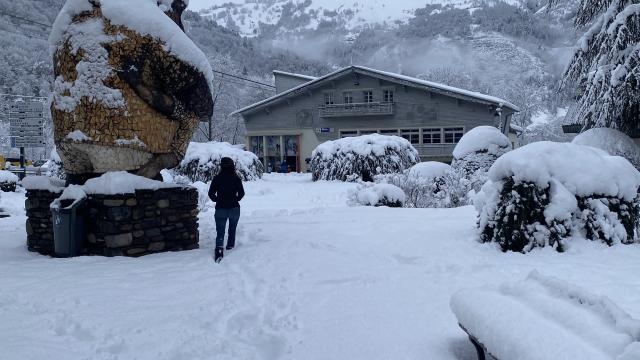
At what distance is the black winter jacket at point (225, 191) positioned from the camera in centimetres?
→ 699

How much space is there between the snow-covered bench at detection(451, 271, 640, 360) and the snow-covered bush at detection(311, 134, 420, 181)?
53.4 feet

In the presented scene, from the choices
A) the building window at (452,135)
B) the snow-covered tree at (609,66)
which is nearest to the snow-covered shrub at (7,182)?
the snow-covered tree at (609,66)

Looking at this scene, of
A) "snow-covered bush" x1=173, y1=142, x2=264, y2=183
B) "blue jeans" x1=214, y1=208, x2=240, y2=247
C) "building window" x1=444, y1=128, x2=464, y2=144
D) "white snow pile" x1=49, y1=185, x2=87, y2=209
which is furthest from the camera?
"building window" x1=444, y1=128, x2=464, y2=144

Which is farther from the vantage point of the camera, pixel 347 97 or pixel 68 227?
pixel 347 97

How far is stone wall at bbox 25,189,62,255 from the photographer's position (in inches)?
276

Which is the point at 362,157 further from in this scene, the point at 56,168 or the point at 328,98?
the point at 328,98

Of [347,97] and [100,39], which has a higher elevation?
[347,97]

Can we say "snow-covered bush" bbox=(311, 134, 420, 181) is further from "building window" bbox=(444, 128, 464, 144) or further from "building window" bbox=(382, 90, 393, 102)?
"building window" bbox=(382, 90, 393, 102)

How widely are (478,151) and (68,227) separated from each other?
38.1ft

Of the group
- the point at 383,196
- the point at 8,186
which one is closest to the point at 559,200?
the point at 383,196

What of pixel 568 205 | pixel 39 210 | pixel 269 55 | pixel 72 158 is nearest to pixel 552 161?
pixel 568 205

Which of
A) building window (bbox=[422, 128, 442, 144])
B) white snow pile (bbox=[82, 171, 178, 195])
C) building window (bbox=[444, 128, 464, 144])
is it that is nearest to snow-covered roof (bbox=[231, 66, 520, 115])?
building window (bbox=[444, 128, 464, 144])

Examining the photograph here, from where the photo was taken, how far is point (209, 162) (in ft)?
65.0

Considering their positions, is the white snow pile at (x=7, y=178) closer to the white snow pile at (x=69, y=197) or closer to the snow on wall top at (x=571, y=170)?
the white snow pile at (x=69, y=197)
